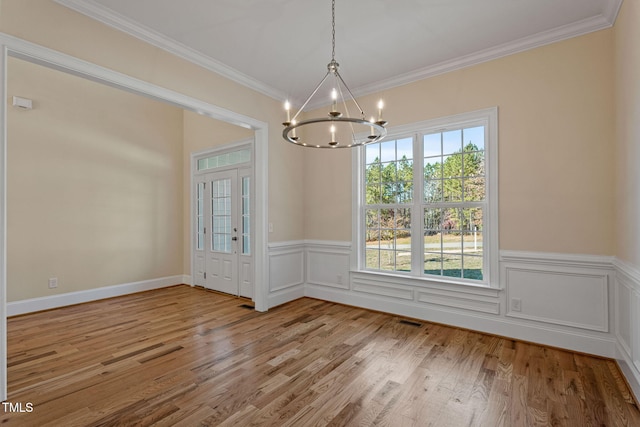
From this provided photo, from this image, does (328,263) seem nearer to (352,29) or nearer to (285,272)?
Answer: (285,272)

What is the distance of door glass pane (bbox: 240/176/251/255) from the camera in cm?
500

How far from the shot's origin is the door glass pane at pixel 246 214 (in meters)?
5.00

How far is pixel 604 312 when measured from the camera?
9.17 feet

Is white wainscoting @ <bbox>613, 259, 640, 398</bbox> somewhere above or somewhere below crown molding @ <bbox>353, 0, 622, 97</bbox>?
below

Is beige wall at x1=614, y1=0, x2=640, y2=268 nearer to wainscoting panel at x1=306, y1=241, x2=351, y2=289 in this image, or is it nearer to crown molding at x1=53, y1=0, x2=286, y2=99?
wainscoting panel at x1=306, y1=241, x2=351, y2=289

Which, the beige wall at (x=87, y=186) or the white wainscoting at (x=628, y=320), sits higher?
the beige wall at (x=87, y=186)

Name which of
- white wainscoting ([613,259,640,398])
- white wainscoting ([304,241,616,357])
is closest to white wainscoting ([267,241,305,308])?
white wainscoting ([304,241,616,357])

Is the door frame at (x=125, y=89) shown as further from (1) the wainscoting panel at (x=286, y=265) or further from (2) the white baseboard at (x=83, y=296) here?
(2) the white baseboard at (x=83, y=296)

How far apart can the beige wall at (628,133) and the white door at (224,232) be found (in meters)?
4.33

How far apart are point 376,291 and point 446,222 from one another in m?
1.32

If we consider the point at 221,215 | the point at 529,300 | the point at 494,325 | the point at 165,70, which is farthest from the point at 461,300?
the point at 165,70

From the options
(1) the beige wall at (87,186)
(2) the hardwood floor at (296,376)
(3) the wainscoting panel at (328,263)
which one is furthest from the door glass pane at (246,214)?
(1) the beige wall at (87,186)

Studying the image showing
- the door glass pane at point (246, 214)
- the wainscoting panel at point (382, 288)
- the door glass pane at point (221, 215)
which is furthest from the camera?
the door glass pane at point (221, 215)

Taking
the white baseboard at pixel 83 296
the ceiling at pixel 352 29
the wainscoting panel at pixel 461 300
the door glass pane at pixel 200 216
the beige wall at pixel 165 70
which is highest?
the ceiling at pixel 352 29
